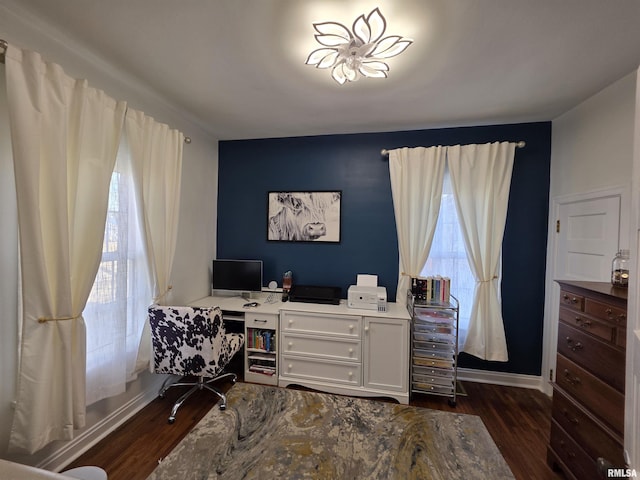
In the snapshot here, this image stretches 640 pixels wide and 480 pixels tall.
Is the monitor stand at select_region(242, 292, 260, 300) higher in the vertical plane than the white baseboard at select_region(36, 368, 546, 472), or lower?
higher

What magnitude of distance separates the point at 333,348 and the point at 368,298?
57cm

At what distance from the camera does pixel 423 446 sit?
1.14m

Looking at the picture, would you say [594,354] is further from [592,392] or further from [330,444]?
[330,444]

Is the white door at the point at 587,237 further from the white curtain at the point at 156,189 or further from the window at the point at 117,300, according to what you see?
the window at the point at 117,300

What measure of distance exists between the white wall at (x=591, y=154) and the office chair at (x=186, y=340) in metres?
3.02

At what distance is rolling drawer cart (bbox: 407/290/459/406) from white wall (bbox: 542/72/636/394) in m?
0.99

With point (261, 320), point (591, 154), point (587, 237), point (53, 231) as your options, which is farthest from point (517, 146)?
point (53, 231)

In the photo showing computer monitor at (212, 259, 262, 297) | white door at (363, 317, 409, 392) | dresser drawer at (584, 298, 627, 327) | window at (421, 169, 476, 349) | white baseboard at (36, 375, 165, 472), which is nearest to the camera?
dresser drawer at (584, 298, 627, 327)

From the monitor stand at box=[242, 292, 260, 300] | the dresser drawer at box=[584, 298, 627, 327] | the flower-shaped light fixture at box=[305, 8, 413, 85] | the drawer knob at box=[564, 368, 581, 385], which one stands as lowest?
the drawer knob at box=[564, 368, 581, 385]

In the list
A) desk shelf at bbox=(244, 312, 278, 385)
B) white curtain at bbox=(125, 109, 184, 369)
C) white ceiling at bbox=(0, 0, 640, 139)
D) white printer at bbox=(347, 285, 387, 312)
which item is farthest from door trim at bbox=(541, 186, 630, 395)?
white curtain at bbox=(125, 109, 184, 369)

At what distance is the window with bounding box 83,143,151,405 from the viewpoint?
1.72m

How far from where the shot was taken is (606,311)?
1.27 meters

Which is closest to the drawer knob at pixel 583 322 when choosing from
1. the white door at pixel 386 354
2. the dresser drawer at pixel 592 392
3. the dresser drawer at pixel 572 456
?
the dresser drawer at pixel 592 392

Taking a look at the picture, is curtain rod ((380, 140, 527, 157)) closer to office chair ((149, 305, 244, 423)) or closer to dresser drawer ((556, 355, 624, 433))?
dresser drawer ((556, 355, 624, 433))
